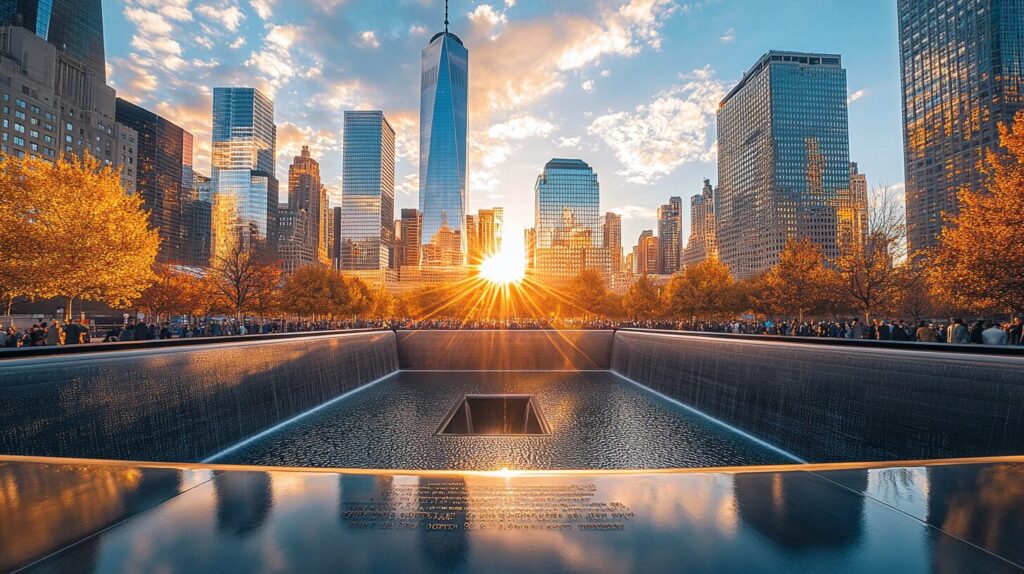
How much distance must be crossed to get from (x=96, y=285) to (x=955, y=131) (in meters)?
171

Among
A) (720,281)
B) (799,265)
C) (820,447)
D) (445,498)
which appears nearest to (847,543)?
(445,498)

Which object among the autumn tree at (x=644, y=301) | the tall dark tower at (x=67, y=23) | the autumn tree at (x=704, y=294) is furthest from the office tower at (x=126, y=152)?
the autumn tree at (x=704, y=294)

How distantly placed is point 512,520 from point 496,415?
581 inches

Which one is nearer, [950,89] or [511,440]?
[511,440]

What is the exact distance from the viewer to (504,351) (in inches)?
1171

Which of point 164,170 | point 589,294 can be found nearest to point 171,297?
point 589,294

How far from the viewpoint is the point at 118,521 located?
9.02 feet

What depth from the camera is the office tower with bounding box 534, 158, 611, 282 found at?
176500mm

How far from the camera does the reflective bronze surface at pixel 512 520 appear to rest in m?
2.41

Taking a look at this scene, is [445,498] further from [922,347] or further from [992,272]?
[992,272]

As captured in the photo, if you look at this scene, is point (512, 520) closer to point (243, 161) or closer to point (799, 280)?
point (799, 280)

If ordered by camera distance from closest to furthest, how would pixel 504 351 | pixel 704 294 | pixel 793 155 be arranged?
pixel 504 351, pixel 704 294, pixel 793 155

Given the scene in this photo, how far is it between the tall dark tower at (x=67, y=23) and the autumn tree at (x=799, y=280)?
6777 inches

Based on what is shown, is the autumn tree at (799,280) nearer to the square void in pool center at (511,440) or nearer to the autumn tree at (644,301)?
the autumn tree at (644,301)
